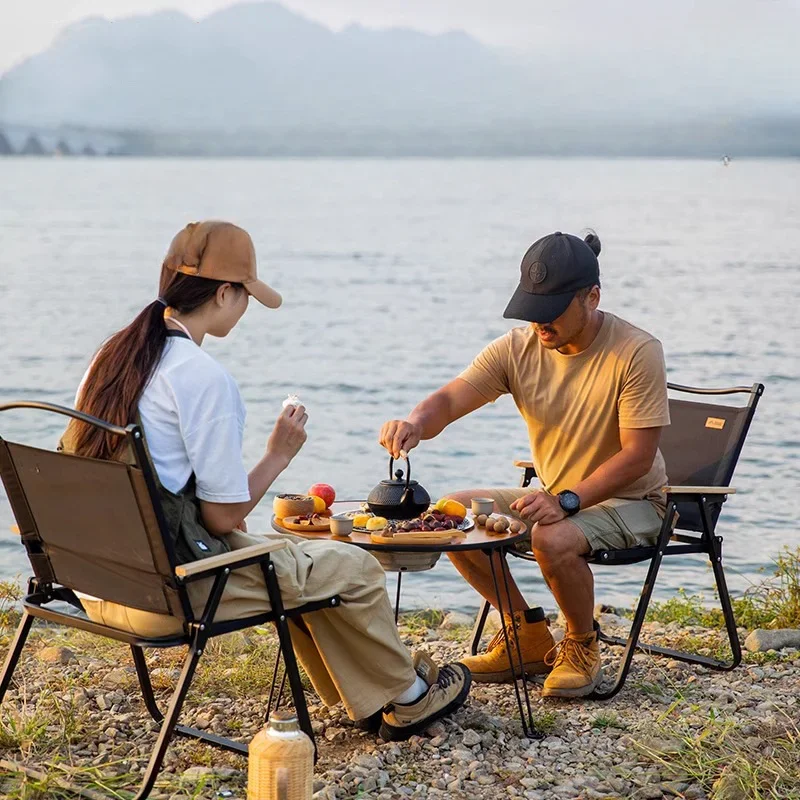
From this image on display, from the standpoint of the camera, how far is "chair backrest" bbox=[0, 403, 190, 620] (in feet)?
10.5

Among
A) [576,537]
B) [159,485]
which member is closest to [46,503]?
[159,485]

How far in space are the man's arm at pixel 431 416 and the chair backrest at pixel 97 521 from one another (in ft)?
4.73

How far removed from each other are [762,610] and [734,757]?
210cm

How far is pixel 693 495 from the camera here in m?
4.74

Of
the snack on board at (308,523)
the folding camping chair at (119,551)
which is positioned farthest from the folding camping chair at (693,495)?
the folding camping chair at (119,551)

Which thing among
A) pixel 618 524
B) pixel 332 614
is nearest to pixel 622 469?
pixel 618 524

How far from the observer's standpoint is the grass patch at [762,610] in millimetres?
5586

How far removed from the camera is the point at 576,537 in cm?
450

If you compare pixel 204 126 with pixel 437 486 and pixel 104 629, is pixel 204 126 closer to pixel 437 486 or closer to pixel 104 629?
pixel 437 486

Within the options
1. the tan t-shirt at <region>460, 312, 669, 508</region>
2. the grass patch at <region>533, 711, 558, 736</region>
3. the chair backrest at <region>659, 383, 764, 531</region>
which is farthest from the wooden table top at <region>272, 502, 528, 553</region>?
the chair backrest at <region>659, 383, 764, 531</region>

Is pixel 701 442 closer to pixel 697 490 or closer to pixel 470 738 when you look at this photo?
pixel 697 490

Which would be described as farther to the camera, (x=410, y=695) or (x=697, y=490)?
(x=697, y=490)

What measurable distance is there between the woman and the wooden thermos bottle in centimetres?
44

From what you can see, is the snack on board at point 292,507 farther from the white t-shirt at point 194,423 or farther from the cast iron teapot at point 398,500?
the white t-shirt at point 194,423
